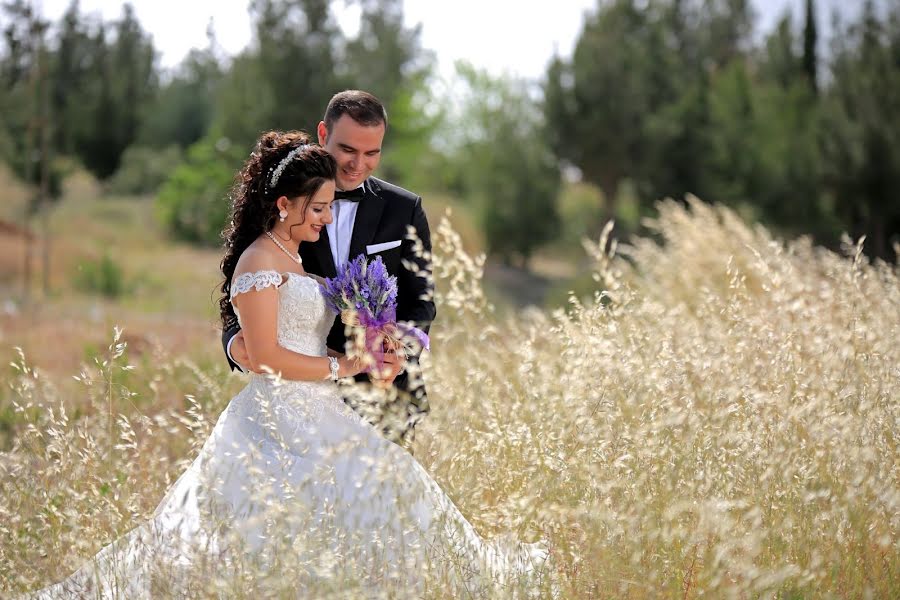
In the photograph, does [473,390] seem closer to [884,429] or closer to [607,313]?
[607,313]

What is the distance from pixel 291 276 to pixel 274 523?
3.12ft

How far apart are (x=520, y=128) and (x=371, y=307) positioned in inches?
853

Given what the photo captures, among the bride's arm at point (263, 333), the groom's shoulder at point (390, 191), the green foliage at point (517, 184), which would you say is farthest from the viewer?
the green foliage at point (517, 184)

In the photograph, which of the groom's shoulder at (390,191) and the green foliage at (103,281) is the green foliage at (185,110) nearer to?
the green foliage at (103,281)

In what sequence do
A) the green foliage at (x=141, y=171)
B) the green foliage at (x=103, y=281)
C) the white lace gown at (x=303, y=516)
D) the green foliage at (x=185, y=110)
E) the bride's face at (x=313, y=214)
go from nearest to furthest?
the white lace gown at (x=303, y=516) → the bride's face at (x=313, y=214) → the green foliage at (x=103, y=281) → the green foliage at (x=141, y=171) → the green foliage at (x=185, y=110)

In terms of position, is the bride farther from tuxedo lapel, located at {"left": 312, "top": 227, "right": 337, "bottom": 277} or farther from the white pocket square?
the white pocket square

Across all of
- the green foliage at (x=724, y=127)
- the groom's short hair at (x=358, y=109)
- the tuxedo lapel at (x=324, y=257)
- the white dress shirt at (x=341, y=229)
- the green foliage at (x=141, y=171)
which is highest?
the green foliage at (x=724, y=127)

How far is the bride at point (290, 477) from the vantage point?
9.54ft

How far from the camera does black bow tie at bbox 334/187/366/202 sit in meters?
3.82

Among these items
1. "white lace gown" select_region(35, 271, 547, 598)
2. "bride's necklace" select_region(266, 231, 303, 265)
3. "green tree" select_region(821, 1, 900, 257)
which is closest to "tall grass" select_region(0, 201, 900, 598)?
"white lace gown" select_region(35, 271, 547, 598)

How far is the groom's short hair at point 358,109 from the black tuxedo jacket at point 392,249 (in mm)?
367

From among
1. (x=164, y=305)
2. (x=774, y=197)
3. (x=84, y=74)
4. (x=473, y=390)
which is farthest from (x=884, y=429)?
(x=84, y=74)

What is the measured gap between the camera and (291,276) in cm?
344

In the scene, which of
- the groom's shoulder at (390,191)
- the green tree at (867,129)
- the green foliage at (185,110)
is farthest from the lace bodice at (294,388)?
the green foliage at (185,110)
